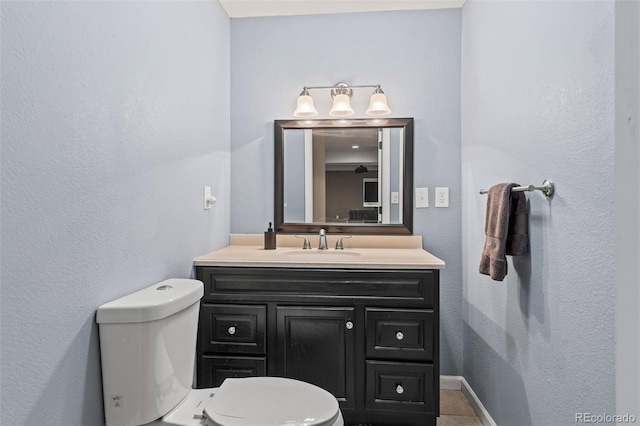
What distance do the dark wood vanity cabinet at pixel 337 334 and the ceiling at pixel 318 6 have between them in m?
1.54

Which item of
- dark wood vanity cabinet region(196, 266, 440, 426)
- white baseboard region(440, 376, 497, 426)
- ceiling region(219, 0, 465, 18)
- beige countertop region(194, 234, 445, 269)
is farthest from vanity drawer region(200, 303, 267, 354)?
ceiling region(219, 0, 465, 18)

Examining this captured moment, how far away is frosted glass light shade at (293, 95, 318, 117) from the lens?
2088mm

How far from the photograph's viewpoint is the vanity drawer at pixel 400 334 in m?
1.58

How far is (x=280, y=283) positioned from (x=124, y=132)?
2.96 ft

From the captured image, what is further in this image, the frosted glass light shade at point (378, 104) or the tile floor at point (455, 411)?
the frosted glass light shade at point (378, 104)

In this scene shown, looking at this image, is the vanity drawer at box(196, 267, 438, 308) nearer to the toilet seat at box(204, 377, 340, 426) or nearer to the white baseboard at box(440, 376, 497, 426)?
the toilet seat at box(204, 377, 340, 426)

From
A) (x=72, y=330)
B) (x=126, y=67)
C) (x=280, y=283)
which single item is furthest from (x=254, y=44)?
(x=72, y=330)

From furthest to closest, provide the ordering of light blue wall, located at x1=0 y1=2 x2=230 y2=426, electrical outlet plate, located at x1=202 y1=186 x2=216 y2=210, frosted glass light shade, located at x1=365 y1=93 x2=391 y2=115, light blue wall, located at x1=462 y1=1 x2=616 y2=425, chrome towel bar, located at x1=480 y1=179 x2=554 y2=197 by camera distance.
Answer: frosted glass light shade, located at x1=365 y1=93 x2=391 y2=115, electrical outlet plate, located at x1=202 y1=186 x2=216 y2=210, chrome towel bar, located at x1=480 y1=179 x2=554 y2=197, light blue wall, located at x1=462 y1=1 x2=616 y2=425, light blue wall, located at x1=0 y1=2 x2=230 y2=426

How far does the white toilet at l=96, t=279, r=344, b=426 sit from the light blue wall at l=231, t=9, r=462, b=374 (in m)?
1.13

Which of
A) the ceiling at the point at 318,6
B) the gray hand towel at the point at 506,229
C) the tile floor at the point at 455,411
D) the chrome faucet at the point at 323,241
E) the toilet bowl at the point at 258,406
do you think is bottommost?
the tile floor at the point at 455,411

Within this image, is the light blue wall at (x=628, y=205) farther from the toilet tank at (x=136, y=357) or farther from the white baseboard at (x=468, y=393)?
the white baseboard at (x=468, y=393)

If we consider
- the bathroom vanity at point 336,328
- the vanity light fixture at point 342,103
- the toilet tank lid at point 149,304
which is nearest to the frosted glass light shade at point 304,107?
the vanity light fixture at point 342,103

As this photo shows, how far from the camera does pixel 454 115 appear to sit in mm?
2109

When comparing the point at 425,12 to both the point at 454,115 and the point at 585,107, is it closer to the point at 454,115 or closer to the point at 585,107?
the point at 454,115
